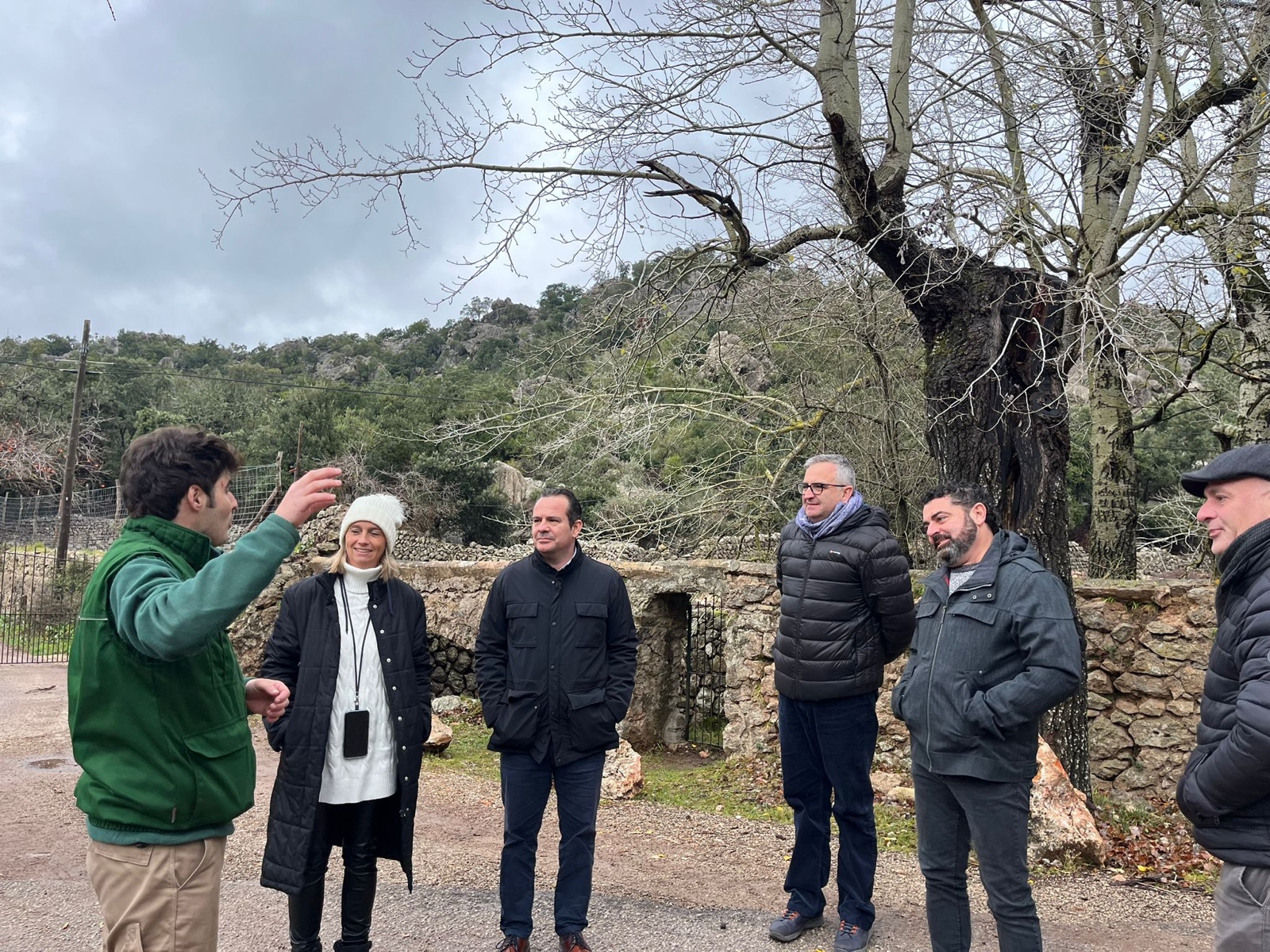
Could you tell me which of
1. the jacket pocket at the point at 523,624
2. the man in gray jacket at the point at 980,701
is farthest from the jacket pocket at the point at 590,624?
the man in gray jacket at the point at 980,701

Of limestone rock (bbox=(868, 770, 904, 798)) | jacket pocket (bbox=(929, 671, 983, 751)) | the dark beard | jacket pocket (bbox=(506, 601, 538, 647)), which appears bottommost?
limestone rock (bbox=(868, 770, 904, 798))


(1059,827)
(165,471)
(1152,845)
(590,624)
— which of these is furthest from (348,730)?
(1152,845)

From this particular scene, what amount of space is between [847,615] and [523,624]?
54.7 inches

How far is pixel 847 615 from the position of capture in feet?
12.6

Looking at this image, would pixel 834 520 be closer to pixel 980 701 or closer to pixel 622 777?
pixel 980 701

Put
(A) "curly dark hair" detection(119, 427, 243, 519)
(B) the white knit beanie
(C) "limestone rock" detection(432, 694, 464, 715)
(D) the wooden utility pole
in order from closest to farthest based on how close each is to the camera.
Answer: (A) "curly dark hair" detection(119, 427, 243, 519) → (B) the white knit beanie → (C) "limestone rock" detection(432, 694, 464, 715) → (D) the wooden utility pole

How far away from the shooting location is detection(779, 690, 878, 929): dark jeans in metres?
3.72

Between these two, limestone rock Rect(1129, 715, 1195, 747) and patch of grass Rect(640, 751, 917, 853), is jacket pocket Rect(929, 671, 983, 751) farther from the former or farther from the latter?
limestone rock Rect(1129, 715, 1195, 747)

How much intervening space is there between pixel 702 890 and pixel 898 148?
4.33 meters

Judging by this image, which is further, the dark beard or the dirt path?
the dirt path

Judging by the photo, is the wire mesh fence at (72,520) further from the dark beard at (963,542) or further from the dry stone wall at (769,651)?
the dark beard at (963,542)

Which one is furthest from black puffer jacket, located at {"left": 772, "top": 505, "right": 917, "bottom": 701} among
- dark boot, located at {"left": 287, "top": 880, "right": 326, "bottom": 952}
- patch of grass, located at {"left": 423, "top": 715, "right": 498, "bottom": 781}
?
patch of grass, located at {"left": 423, "top": 715, "right": 498, "bottom": 781}

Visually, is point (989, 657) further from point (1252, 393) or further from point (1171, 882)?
point (1252, 393)

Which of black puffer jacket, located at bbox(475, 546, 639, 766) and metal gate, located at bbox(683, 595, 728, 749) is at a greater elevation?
black puffer jacket, located at bbox(475, 546, 639, 766)
